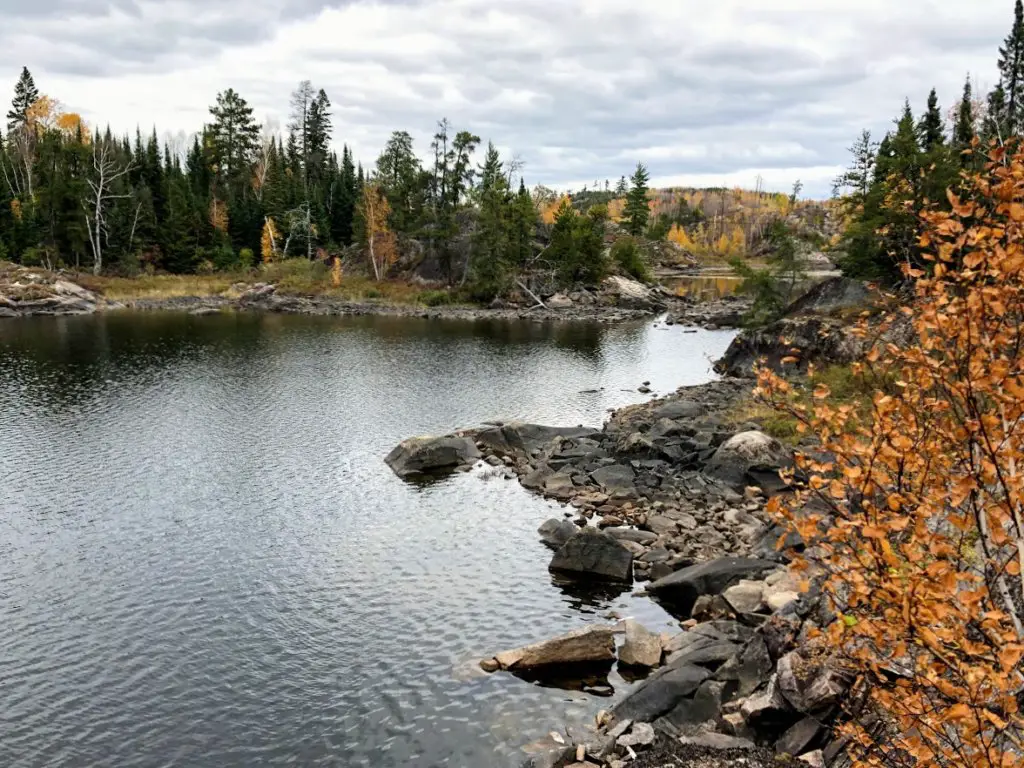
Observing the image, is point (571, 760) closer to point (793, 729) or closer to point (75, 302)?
point (793, 729)

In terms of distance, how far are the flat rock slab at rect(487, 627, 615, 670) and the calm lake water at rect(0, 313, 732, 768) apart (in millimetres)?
870

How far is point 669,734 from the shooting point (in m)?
17.7

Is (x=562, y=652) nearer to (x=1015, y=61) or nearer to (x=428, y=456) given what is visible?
(x=428, y=456)

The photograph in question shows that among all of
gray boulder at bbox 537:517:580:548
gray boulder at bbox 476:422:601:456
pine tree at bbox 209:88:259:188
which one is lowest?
gray boulder at bbox 537:517:580:548

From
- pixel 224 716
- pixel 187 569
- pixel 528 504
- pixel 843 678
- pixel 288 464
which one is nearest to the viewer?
pixel 843 678

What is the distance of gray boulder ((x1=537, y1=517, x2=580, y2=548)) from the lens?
31344 mm

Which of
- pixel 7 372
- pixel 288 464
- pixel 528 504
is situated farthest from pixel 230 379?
pixel 528 504

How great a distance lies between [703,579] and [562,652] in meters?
6.53

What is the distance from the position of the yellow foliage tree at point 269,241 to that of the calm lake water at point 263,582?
82.8 m

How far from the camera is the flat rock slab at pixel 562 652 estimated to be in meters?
22.1

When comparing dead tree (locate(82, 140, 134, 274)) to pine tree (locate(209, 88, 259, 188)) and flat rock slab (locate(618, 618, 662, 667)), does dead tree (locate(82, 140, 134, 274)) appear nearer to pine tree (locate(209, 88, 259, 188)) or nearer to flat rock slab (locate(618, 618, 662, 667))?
pine tree (locate(209, 88, 259, 188))

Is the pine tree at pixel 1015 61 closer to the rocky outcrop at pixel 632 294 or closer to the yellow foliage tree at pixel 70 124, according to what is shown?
the rocky outcrop at pixel 632 294

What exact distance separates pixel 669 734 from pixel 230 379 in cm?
5323

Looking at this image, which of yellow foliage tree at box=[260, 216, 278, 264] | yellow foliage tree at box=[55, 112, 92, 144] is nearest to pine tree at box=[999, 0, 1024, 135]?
yellow foliage tree at box=[260, 216, 278, 264]
